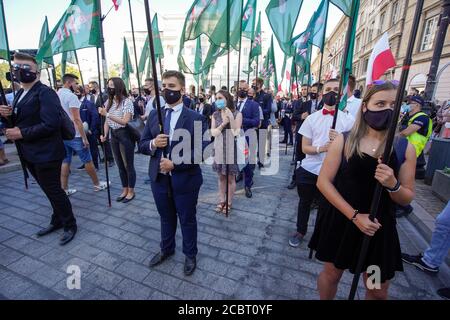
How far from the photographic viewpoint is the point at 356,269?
1659 mm

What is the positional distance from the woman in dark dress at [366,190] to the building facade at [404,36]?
10.0 m

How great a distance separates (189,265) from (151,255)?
0.63 metres

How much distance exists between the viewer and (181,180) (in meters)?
2.47

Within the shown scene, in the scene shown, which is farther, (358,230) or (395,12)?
(395,12)

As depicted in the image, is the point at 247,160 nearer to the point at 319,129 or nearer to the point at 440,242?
the point at 319,129

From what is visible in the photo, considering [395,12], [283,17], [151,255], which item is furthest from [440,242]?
[395,12]

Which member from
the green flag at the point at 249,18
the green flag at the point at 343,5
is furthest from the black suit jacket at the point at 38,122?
the green flag at the point at 249,18

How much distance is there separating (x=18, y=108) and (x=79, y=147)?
5.66ft

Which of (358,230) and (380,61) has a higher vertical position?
(380,61)

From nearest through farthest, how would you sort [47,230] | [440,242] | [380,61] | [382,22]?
[380,61] < [440,242] < [47,230] < [382,22]

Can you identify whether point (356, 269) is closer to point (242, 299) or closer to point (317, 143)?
point (242, 299)

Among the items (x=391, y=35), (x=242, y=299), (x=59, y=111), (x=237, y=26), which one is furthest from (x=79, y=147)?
(x=391, y=35)

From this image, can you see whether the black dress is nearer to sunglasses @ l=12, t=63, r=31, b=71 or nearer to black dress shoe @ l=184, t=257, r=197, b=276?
black dress shoe @ l=184, t=257, r=197, b=276

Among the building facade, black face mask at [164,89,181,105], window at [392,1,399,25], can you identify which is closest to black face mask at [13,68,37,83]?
black face mask at [164,89,181,105]
